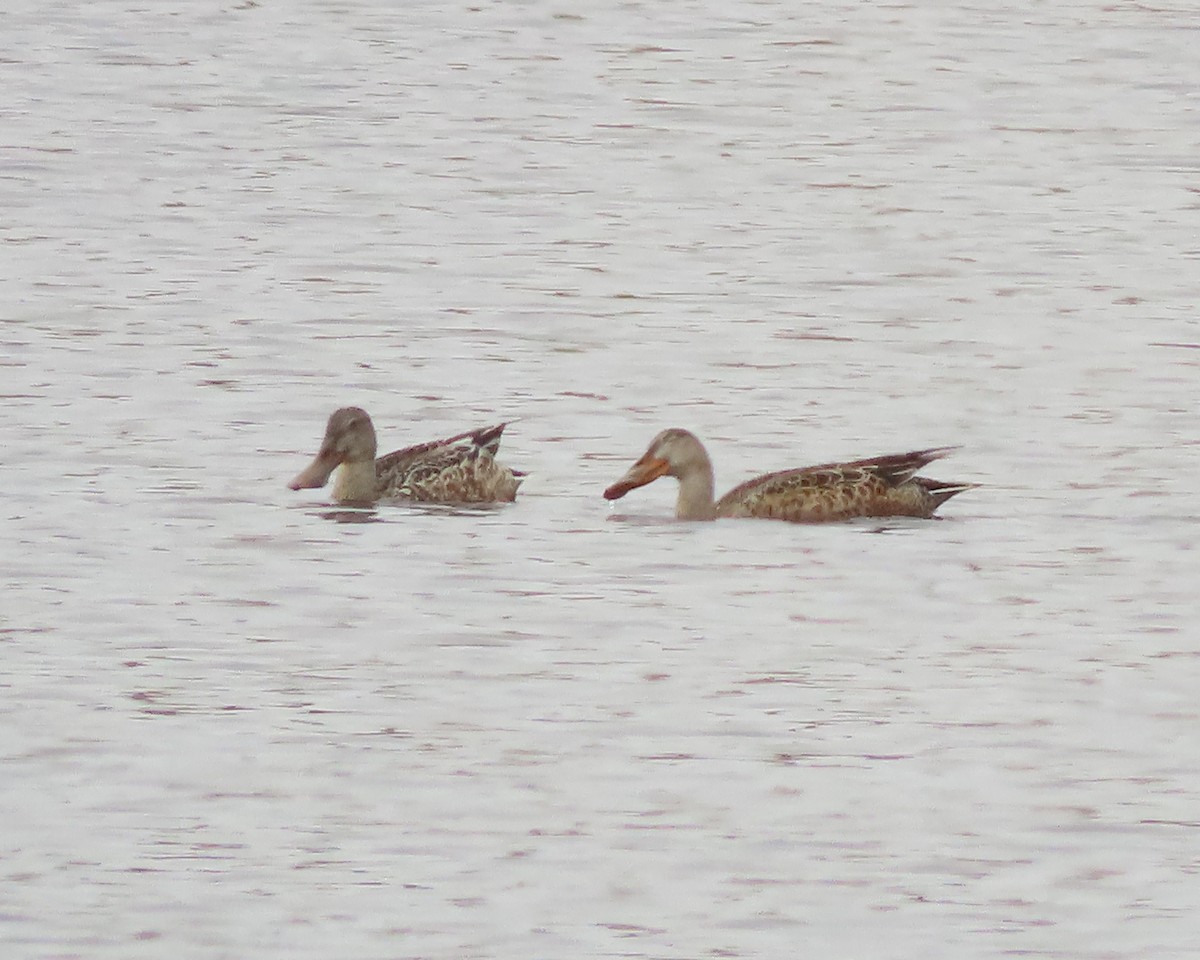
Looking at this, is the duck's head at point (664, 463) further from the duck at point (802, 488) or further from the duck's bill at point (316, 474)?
the duck's bill at point (316, 474)

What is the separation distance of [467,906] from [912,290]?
461 inches

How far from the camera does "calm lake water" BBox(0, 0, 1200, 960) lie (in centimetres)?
855

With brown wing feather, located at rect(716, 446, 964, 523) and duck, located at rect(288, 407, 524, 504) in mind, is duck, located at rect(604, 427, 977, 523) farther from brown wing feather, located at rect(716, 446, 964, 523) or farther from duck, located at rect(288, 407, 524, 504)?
duck, located at rect(288, 407, 524, 504)

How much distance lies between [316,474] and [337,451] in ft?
0.42

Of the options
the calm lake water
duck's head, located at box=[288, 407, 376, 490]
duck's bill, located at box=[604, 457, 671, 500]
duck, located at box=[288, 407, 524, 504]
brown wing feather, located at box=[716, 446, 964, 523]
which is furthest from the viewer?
duck's head, located at box=[288, 407, 376, 490]

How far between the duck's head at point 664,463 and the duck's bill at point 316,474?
1.17m

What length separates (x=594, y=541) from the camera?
43.2ft

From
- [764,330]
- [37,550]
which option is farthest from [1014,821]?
[764,330]

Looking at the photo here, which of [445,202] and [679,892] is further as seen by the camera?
[445,202]

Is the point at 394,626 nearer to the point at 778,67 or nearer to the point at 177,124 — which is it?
the point at 177,124

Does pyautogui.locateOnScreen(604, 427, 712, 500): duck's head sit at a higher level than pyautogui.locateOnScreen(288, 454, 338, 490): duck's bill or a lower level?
higher

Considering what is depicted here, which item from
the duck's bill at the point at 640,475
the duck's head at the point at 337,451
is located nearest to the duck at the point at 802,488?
the duck's bill at the point at 640,475

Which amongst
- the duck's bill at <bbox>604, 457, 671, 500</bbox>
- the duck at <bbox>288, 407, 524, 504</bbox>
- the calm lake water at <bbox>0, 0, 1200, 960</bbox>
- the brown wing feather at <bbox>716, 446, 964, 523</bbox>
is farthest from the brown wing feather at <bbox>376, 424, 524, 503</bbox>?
the brown wing feather at <bbox>716, 446, 964, 523</bbox>

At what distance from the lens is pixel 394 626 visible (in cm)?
1144
